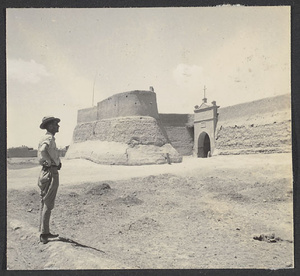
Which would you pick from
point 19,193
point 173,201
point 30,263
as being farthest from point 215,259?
point 19,193

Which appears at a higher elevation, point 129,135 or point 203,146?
point 129,135

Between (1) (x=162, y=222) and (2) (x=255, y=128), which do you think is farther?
(2) (x=255, y=128)

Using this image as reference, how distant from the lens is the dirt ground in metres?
4.76

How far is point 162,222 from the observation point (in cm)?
589

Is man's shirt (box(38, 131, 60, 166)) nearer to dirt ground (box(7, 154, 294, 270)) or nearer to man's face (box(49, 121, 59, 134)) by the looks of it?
man's face (box(49, 121, 59, 134))

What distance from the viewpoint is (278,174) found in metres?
7.49

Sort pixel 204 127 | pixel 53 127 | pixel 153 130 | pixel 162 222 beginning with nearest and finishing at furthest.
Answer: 1. pixel 53 127
2. pixel 162 222
3. pixel 153 130
4. pixel 204 127

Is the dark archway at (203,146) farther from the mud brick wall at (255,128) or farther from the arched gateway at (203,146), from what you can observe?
the mud brick wall at (255,128)

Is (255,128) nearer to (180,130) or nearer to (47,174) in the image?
(180,130)

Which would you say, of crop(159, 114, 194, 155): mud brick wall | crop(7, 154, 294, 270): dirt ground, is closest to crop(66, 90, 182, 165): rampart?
crop(7, 154, 294, 270): dirt ground

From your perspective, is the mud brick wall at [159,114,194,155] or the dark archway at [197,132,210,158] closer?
the dark archway at [197,132,210,158]

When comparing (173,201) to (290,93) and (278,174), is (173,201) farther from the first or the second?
(290,93)

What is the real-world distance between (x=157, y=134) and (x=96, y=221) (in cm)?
792

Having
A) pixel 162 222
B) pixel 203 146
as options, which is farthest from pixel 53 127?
pixel 203 146
